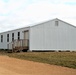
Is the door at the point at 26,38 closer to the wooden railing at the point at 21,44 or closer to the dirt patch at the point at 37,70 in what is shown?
the wooden railing at the point at 21,44

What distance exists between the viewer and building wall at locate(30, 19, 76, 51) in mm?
33188

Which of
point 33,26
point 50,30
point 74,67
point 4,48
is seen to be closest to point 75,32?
point 50,30

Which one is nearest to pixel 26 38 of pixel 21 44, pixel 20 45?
pixel 21 44

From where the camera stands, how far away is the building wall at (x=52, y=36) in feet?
109

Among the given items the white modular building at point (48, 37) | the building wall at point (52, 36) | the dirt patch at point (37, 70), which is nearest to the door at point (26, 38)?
the white modular building at point (48, 37)

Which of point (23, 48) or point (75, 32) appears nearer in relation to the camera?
point (23, 48)

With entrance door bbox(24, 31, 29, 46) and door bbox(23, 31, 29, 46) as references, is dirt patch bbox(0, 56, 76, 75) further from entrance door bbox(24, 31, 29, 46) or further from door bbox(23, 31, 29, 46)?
door bbox(23, 31, 29, 46)

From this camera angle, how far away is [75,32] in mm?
36000

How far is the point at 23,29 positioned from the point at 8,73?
71.0ft

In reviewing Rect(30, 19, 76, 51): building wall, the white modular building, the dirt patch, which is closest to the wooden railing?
the white modular building

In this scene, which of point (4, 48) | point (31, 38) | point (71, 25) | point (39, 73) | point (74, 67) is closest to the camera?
point (39, 73)

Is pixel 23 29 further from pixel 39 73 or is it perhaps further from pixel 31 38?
pixel 39 73

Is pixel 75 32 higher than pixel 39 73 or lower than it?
higher

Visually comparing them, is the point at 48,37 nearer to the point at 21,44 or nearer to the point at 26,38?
the point at 26,38
